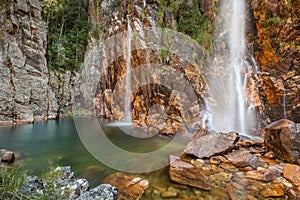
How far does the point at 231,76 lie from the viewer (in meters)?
9.56

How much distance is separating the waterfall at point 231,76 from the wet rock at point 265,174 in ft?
14.6

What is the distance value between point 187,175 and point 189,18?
11.0 meters

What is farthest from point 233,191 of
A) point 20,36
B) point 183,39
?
point 20,36

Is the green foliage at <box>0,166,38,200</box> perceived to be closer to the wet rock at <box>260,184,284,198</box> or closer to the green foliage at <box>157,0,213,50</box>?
the wet rock at <box>260,184,284,198</box>

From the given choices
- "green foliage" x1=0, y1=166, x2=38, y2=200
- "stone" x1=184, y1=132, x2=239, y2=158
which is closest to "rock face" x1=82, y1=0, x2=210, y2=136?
"stone" x1=184, y1=132, x2=239, y2=158

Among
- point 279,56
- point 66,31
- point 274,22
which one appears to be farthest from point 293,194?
point 66,31

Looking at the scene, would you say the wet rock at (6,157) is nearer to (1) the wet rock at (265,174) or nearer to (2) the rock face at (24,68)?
(1) the wet rock at (265,174)

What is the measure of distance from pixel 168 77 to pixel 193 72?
1.57m

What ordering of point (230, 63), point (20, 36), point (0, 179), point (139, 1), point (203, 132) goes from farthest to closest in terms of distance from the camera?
point (20, 36) → point (139, 1) → point (230, 63) → point (203, 132) → point (0, 179)

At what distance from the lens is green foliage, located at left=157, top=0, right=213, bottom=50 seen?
1111cm

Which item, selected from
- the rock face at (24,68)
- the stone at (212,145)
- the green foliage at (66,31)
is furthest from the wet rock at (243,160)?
the green foliage at (66,31)

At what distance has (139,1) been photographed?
1196 centimetres

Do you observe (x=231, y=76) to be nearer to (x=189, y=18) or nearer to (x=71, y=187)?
(x=189, y=18)

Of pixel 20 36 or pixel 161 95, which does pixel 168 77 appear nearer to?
pixel 161 95
